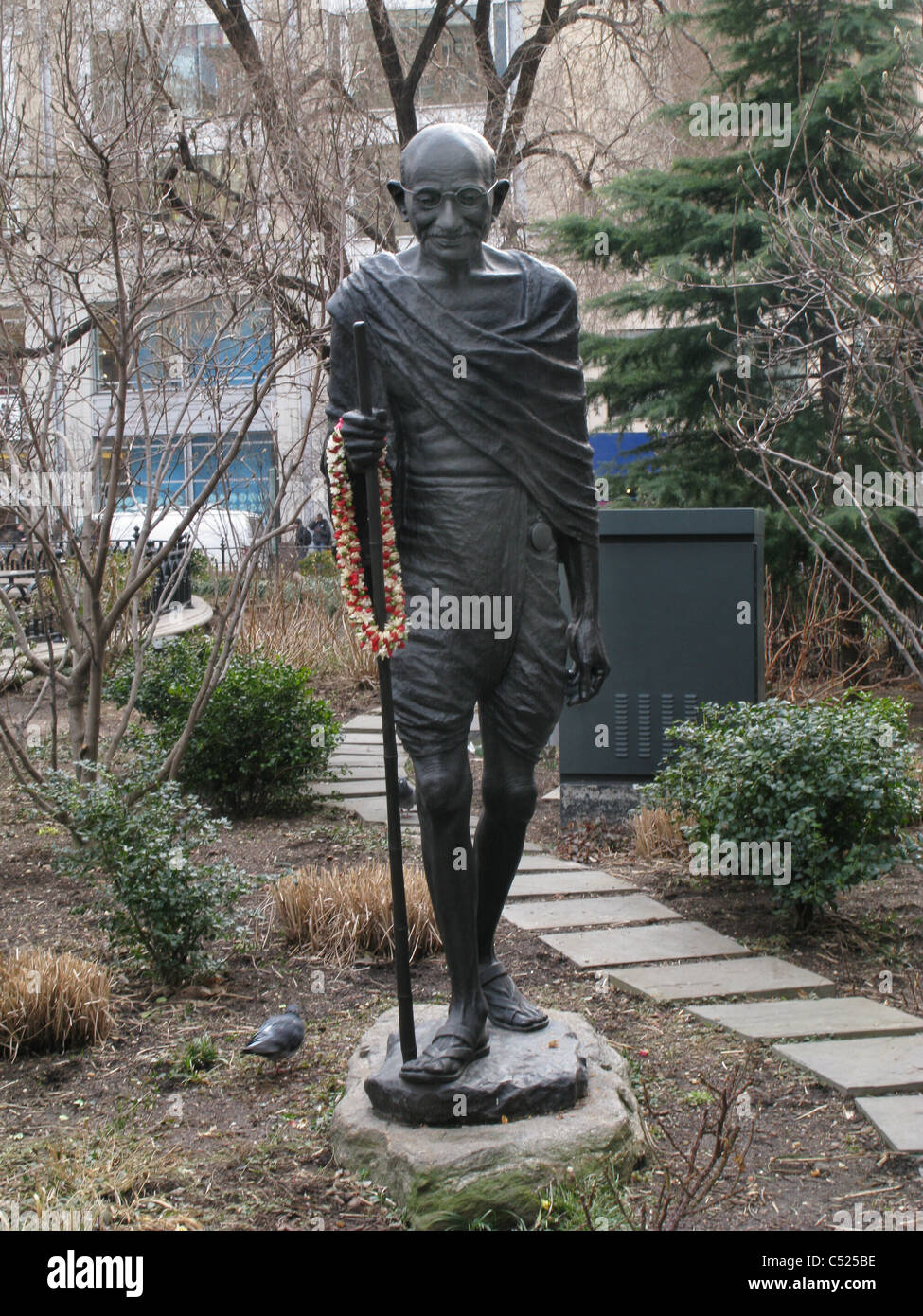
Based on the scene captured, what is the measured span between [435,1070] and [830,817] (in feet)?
8.33

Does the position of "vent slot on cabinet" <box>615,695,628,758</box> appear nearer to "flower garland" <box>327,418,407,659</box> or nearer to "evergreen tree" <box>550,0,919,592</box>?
"flower garland" <box>327,418,407,659</box>

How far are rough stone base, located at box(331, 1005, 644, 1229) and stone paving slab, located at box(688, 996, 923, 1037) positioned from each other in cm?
91

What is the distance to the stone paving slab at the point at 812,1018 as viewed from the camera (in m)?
4.18

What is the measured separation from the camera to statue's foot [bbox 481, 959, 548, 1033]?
12.0ft

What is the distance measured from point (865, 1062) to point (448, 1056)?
1463 millimetres

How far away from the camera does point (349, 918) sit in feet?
17.0

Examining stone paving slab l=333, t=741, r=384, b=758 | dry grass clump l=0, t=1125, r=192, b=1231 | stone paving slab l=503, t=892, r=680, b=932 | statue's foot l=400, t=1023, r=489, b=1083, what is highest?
stone paving slab l=333, t=741, r=384, b=758

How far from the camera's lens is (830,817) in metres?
5.18

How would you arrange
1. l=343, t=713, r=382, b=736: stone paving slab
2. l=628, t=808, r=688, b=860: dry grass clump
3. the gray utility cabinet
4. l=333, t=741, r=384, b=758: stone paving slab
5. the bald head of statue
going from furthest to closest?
l=343, t=713, r=382, b=736: stone paving slab, l=333, t=741, r=384, b=758: stone paving slab, the gray utility cabinet, l=628, t=808, r=688, b=860: dry grass clump, the bald head of statue

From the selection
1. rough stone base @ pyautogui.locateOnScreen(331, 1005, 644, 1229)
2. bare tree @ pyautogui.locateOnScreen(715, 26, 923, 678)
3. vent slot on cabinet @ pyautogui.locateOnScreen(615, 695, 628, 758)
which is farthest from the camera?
vent slot on cabinet @ pyautogui.locateOnScreen(615, 695, 628, 758)
